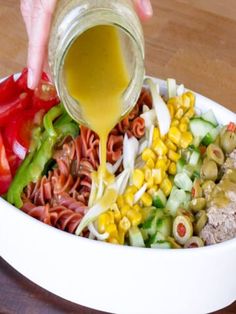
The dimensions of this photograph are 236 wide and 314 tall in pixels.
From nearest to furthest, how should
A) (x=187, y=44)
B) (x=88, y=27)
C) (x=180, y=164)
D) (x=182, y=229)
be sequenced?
(x=88, y=27) < (x=182, y=229) < (x=180, y=164) < (x=187, y=44)

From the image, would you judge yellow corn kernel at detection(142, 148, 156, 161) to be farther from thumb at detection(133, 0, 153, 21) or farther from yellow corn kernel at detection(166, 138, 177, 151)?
thumb at detection(133, 0, 153, 21)

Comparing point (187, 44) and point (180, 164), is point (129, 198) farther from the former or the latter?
point (187, 44)

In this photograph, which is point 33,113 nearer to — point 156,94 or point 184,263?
point 156,94

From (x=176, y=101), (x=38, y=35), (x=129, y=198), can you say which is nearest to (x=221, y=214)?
(x=129, y=198)

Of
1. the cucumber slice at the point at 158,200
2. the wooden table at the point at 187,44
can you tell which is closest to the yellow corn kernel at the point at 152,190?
the cucumber slice at the point at 158,200

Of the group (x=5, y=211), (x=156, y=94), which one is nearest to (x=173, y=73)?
(x=156, y=94)
